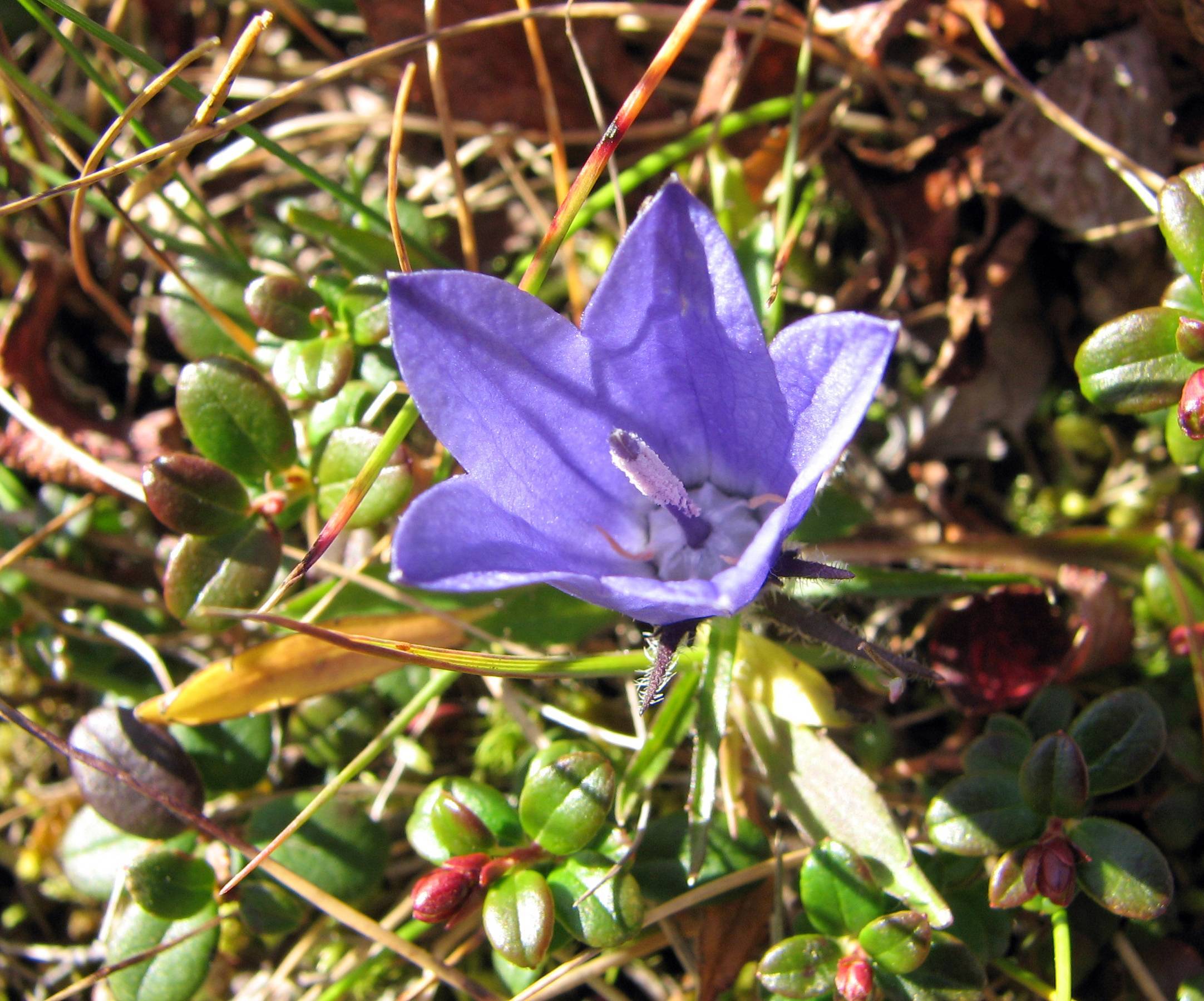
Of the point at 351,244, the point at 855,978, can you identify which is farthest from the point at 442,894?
the point at 351,244

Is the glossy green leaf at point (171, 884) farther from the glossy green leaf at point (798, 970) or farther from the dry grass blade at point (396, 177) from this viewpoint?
the dry grass blade at point (396, 177)

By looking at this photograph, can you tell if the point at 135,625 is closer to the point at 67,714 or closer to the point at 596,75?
the point at 67,714

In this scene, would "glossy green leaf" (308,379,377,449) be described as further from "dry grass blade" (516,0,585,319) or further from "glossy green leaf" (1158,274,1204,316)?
"glossy green leaf" (1158,274,1204,316)

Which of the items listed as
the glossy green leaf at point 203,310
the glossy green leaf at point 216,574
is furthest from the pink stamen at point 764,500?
the glossy green leaf at point 203,310

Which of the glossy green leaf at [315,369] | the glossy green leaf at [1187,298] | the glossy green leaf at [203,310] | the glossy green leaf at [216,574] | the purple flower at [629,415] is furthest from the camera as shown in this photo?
the glossy green leaf at [203,310]

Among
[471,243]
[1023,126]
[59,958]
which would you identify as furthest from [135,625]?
[1023,126]
